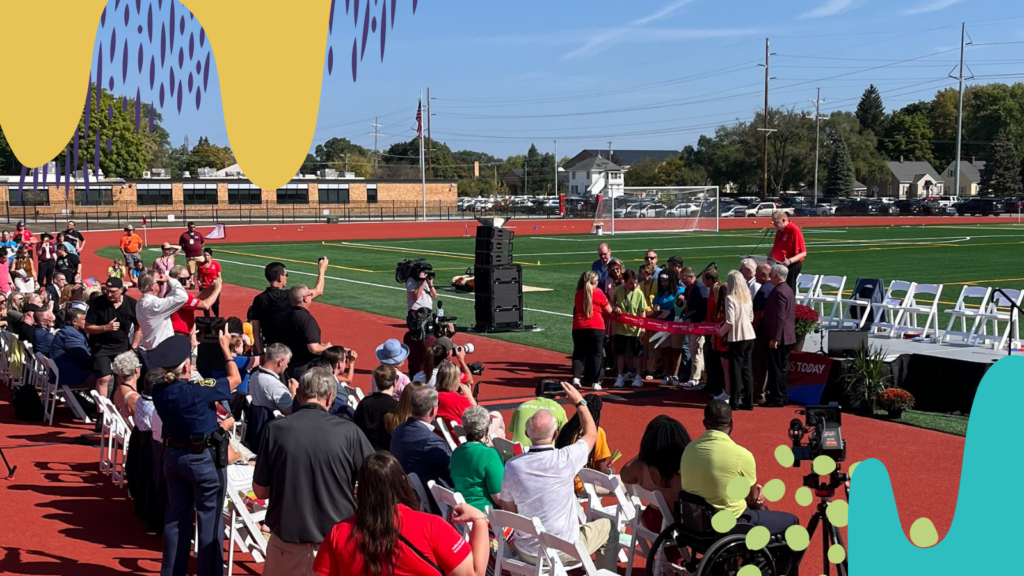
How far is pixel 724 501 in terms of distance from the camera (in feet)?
18.4

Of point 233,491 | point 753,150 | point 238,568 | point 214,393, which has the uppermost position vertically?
point 753,150

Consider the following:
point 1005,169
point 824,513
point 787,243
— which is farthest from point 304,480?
point 1005,169

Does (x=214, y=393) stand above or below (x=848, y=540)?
above

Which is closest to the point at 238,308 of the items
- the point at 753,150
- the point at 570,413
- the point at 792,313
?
the point at 570,413

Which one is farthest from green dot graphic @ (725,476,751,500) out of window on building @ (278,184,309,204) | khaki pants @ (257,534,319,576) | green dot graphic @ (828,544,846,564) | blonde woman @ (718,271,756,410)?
window on building @ (278,184,309,204)

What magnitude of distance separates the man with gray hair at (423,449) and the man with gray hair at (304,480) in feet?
3.51

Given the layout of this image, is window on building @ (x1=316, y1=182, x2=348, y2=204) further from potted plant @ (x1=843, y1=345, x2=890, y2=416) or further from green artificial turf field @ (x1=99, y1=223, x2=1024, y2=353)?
potted plant @ (x1=843, y1=345, x2=890, y2=416)

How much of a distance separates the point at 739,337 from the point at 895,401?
6.19 feet

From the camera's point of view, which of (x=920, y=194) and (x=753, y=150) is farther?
(x=920, y=194)

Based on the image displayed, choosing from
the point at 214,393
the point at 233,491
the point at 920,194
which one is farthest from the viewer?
the point at 920,194

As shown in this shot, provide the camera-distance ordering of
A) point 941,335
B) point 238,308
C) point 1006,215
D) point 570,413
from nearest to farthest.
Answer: point 570,413
point 941,335
point 238,308
point 1006,215

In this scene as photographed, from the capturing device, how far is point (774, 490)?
575 centimetres

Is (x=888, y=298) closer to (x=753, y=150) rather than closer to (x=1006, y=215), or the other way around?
(x=1006, y=215)

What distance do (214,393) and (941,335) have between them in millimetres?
13026
